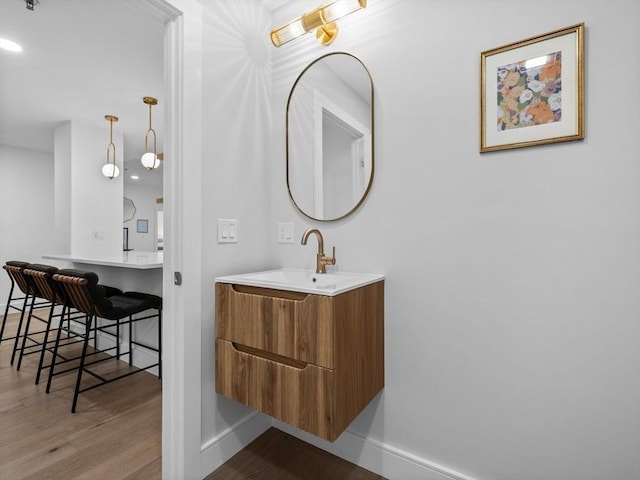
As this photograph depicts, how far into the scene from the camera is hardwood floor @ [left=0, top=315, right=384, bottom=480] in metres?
1.50

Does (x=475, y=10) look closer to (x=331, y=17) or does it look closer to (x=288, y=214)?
(x=331, y=17)

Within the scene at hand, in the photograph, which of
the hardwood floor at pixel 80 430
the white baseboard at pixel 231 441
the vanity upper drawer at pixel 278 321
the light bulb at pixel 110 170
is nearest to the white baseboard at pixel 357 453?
the white baseboard at pixel 231 441

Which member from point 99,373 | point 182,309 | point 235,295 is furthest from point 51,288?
point 235,295

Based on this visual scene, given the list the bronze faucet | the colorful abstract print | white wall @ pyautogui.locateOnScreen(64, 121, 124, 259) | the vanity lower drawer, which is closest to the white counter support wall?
white wall @ pyautogui.locateOnScreen(64, 121, 124, 259)

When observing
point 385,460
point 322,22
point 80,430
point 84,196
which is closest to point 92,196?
point 84,196

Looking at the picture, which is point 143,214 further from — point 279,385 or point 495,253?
point 495,253

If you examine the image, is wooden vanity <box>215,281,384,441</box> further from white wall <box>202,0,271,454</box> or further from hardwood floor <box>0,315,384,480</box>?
hardwood floor <box>0,315,384,480</box>

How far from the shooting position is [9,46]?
2295 mm

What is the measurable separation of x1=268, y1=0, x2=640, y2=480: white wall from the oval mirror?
2.5 inches

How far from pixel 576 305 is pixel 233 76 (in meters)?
1.78

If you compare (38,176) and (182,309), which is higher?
(38,176)

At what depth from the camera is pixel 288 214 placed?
71.2 inches

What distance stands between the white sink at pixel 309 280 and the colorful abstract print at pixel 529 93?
32.3 inches

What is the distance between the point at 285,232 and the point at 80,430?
1.67 m
